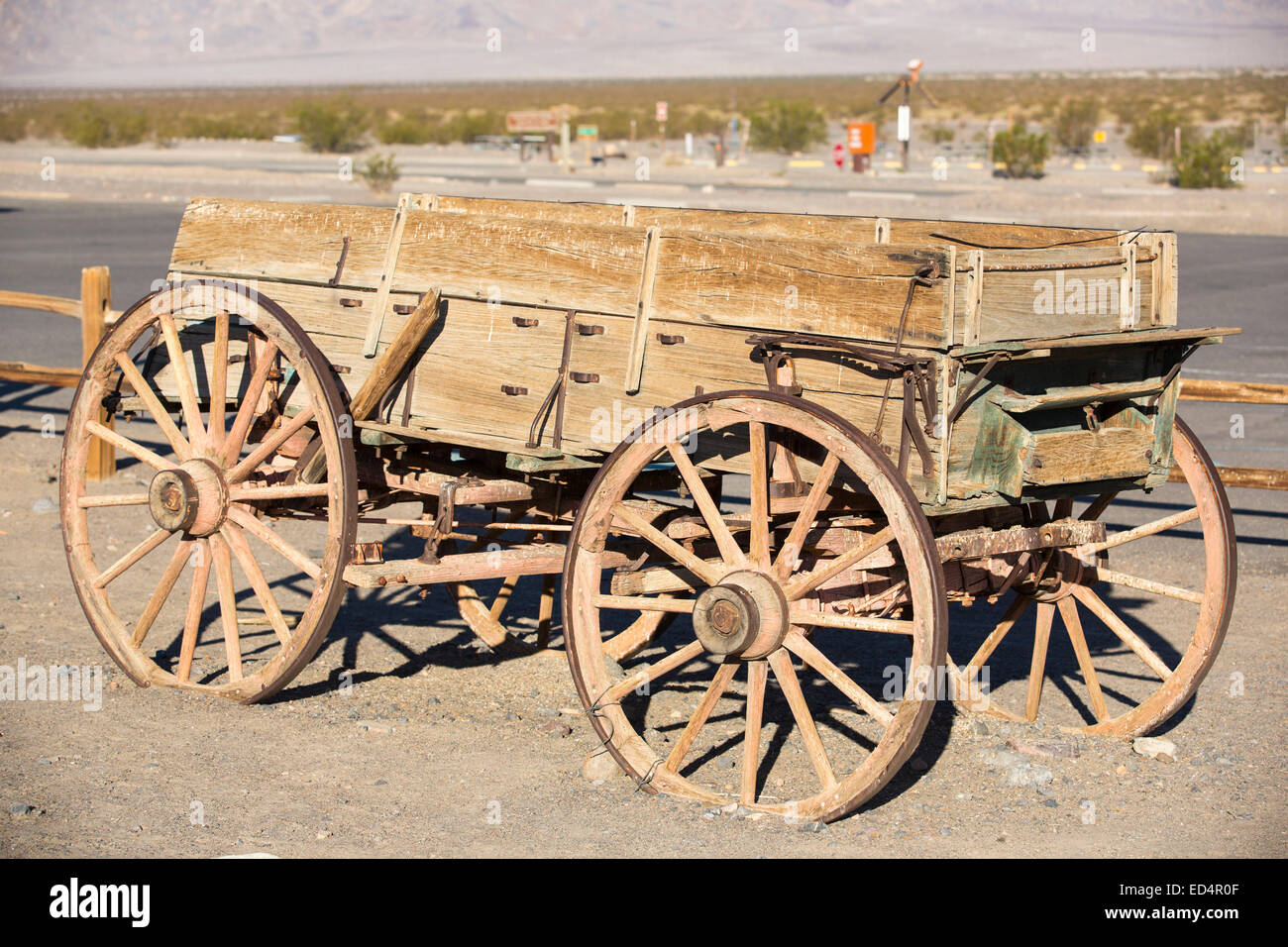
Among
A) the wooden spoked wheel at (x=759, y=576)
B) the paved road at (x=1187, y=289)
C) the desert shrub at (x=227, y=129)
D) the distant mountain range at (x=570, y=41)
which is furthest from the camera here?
the distant mountain range at (x=570, y=41)

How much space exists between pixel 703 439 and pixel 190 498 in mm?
1929

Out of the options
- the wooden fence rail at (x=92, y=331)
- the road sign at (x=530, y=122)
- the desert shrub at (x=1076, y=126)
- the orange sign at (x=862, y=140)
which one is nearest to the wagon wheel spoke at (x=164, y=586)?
the wooden fence rail at (x=92, y=331)

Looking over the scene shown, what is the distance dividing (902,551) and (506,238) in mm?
1785

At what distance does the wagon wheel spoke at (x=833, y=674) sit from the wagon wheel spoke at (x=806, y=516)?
19cm

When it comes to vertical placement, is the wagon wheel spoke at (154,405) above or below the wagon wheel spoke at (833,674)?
above

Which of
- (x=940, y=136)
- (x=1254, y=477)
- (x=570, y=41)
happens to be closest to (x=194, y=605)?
(x=1254, y=477)

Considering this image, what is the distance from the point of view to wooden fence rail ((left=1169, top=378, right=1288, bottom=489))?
7.28 metres

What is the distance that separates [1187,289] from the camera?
1767cm

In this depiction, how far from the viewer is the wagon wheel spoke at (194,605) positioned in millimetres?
5402

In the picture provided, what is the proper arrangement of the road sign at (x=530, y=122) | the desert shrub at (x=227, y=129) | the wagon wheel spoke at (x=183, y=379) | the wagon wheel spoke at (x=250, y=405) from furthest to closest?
the desert shrub at (x=227, y=129) < the road sign at (x=530, y=122) < the wagon wheel spoke at (x=183, y=379) < the wagon wheel spoke at (x=250, y=405)

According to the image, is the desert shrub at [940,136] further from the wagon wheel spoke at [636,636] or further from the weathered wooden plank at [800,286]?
the weathered wooden plank at [800,286]

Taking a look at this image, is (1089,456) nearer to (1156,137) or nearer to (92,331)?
(92,331)

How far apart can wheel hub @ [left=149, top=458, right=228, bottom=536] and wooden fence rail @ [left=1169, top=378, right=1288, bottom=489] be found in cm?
453

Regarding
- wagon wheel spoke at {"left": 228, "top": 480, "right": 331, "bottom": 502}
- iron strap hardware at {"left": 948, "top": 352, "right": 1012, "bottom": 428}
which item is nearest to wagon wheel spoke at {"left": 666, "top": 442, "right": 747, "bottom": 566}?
iron strap hardware at {"left": 948, "top": 352, "right": 1012, "bottom": 428}
